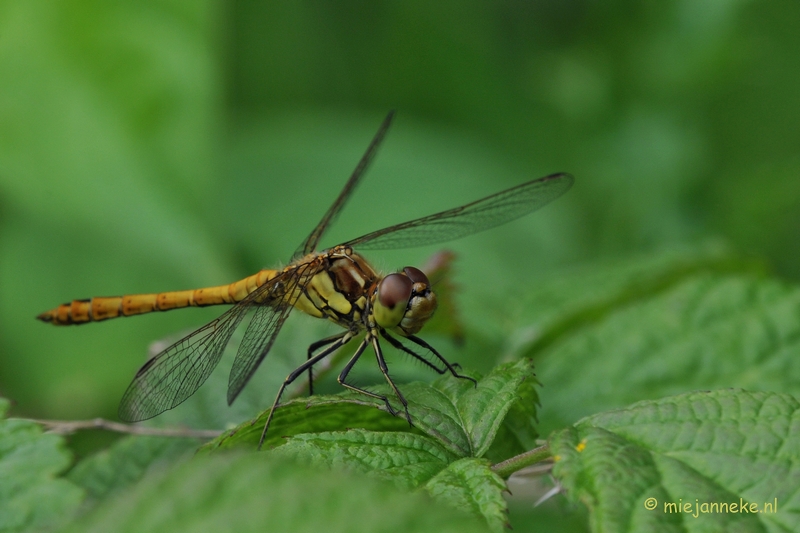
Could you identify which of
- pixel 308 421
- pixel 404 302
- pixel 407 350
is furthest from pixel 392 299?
pixel 308 421

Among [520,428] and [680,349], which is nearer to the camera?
[520,428]

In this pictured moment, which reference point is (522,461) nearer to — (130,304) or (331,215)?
(331,215)

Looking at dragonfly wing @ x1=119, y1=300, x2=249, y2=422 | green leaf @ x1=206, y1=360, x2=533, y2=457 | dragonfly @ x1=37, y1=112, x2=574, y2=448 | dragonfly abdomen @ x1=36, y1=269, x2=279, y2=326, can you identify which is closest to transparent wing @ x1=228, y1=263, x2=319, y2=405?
A: dragonfly @ x1=37, y1=112, x2=574, y2=448

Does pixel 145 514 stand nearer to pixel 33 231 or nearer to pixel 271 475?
pixel 271 475

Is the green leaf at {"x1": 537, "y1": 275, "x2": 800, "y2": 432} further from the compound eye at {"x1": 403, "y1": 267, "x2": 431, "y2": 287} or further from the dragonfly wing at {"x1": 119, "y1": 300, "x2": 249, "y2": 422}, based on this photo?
the dragonfly wing at {"x1": 119, "y1": 300, "x2": 249, "y2": 422}

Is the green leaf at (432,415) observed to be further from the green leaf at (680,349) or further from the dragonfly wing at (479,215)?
the dragonfly wing at (479,215)
